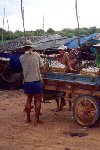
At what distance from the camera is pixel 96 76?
8117mm

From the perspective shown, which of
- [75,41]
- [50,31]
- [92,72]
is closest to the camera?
[92,72]

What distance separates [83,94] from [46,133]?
1.28m

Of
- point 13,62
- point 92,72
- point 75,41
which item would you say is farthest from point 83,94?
point 75,41

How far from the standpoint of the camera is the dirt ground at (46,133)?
6.94 meters

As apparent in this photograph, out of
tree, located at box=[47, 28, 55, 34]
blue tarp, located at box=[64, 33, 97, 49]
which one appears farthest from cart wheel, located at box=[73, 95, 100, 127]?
tree, located at box=[47, 28, 55, 34]

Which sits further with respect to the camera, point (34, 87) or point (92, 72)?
point (34, 87)

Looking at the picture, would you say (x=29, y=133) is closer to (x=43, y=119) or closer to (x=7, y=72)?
(x=43, y=119)

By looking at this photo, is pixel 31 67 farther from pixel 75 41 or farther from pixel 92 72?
pixel 75 41

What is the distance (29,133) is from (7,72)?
30.1 ft

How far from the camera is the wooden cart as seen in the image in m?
8.23

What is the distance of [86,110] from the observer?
333 inches

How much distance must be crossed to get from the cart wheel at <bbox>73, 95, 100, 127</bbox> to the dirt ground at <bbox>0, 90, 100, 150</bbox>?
0.16 m

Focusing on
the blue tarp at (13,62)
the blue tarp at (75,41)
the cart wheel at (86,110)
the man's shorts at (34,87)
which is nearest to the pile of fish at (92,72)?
the cart wheel at (86,110)

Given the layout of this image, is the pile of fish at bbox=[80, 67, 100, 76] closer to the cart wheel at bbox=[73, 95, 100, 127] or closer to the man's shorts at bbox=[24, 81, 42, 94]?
the cart wheel at bbox=[73, 95, 100, 127]
